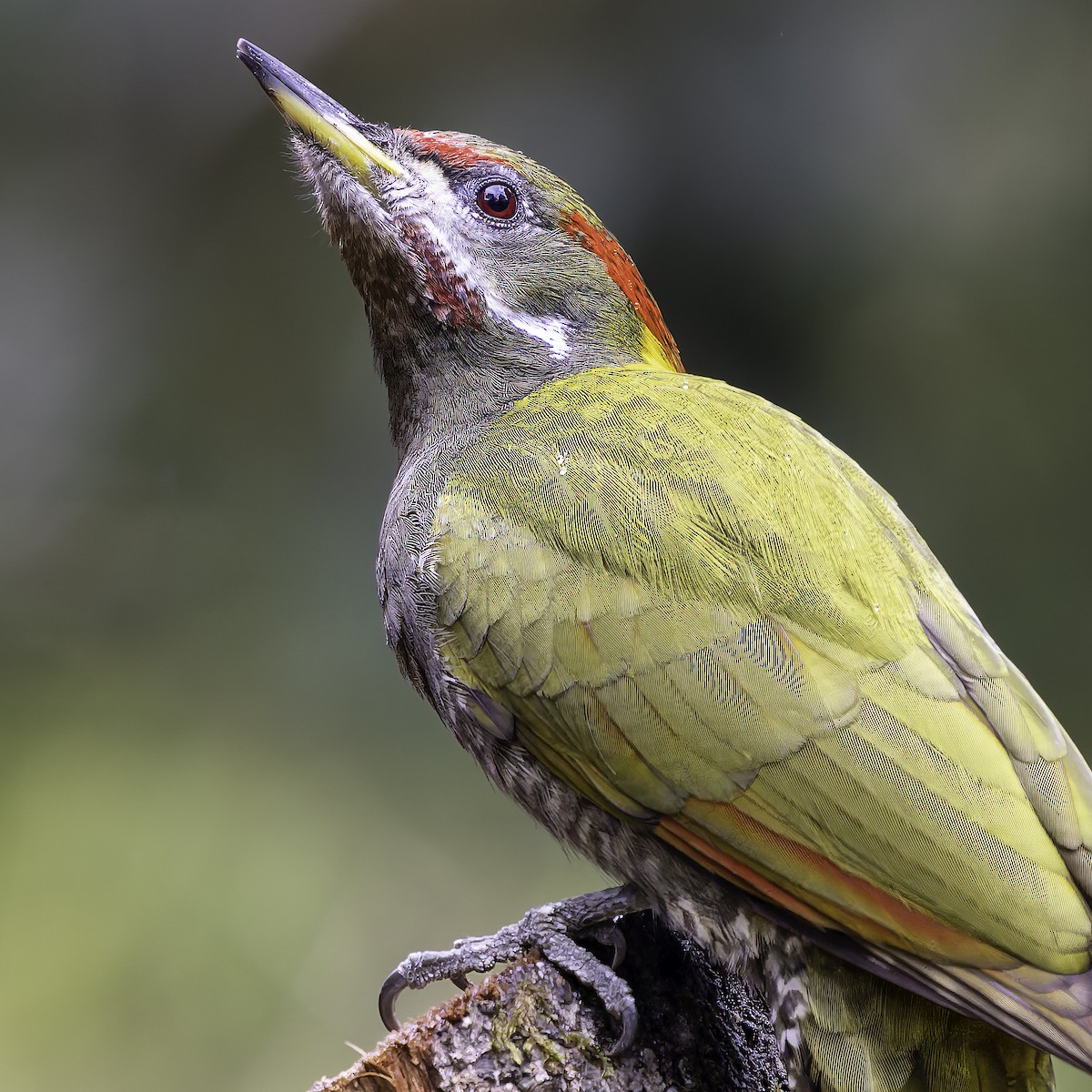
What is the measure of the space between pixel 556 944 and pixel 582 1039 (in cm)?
20

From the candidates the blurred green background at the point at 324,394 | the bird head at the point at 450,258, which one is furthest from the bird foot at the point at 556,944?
the blurred green background at the point at 324,394

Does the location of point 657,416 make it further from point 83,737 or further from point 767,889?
point 83,737

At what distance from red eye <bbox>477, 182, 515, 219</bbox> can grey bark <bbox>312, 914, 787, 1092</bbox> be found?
1736 mm

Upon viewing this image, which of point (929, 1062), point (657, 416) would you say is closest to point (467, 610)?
point (657, 416)

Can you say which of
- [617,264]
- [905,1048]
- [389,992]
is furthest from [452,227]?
[905,1048]

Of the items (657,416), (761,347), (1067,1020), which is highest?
(761,347)

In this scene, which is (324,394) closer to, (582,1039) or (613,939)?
(613,939)

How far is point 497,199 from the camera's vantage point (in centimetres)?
321

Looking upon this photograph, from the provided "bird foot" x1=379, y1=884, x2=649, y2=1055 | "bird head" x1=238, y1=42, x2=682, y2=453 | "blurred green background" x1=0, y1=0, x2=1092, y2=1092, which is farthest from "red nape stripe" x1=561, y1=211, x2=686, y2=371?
"blurred green background" x1=0, y1=0, x2=1092, y2=1092

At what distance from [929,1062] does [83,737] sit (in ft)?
13.9

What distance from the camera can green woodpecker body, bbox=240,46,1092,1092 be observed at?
2229 millimetres

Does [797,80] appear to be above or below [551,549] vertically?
above

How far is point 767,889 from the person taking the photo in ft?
7.57

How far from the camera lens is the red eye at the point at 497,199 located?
10.5 ft
